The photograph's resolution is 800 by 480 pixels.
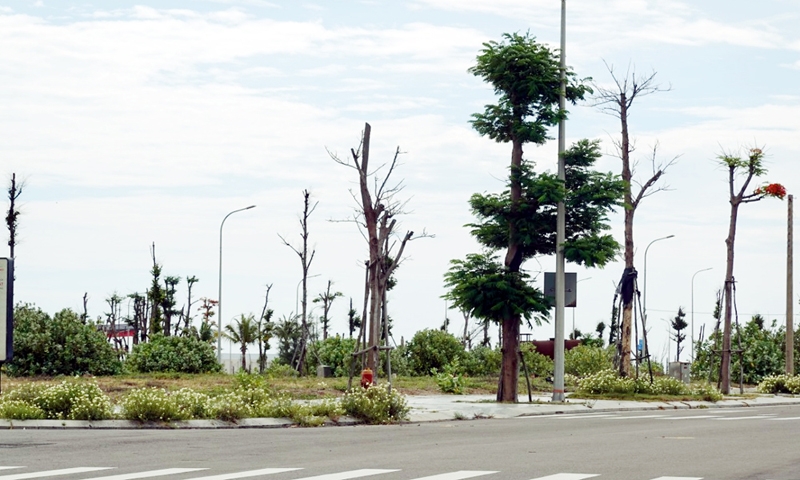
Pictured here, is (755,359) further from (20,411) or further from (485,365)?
(20,411)

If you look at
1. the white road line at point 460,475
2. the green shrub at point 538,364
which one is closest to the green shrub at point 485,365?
the green shrub at point 538,364

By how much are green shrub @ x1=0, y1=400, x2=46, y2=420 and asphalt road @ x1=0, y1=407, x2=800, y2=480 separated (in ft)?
5.36

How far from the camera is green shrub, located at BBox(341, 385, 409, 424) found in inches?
904

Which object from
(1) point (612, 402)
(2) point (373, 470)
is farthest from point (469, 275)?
(2) point (373, 470)

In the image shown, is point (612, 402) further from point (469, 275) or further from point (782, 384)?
point (782, 384)

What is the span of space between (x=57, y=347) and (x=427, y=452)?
992 inches

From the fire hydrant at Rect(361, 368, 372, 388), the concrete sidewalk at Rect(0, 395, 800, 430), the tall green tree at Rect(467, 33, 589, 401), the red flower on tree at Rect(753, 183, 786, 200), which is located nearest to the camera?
the concrete sidewalk at Rect(0, 395, 800, 430)

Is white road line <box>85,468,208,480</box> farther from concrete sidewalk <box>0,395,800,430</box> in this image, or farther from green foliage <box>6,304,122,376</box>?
green foliage <box>6,304,122,376</box>

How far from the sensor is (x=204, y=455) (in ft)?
48.3

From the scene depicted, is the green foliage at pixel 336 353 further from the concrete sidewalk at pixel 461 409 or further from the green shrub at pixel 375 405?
the green shrub at pixel 375 405

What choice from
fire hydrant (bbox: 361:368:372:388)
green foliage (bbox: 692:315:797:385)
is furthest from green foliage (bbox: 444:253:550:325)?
green foliage (bbox: 692:315:797:385)

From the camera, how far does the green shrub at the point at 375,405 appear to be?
75.4 feet

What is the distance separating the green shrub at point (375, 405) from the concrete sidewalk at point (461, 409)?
0.81 ft

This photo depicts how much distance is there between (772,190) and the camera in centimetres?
4100
